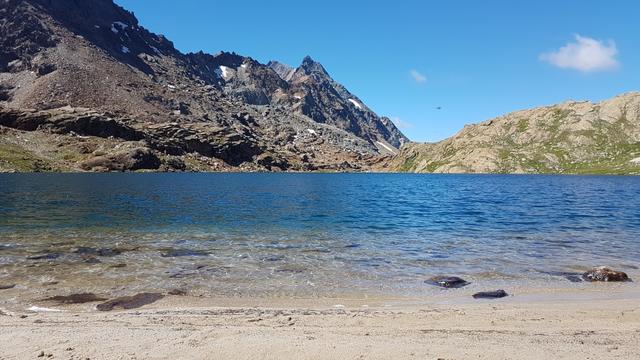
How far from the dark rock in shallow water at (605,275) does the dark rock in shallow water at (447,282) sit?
23.3 ft

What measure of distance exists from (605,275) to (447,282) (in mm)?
8875

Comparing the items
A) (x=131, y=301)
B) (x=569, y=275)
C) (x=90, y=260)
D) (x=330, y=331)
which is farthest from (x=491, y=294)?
(x=90, y=260)

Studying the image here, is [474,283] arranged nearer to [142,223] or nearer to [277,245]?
[277,245]

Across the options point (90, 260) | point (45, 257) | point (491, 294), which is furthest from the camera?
point (45, 257)

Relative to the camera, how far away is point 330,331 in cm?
1511

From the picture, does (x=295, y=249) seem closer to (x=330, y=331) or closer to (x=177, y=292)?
(x=177, y=292)

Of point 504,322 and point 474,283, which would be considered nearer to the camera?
point 504,322

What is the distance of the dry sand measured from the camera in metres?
12.7

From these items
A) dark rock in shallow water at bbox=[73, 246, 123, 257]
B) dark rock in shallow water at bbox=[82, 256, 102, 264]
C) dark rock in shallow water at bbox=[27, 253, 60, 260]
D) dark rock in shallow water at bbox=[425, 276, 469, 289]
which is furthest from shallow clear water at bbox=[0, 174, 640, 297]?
dark rock in shallow water at bbox=[425, 276, 469, 289]

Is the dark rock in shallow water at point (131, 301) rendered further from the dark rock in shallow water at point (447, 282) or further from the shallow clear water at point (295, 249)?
the dark rock in shallow water at point (447, 282)

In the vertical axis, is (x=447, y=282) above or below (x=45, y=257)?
above

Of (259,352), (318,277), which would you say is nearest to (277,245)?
(318,277)

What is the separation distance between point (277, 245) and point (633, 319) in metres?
24.5

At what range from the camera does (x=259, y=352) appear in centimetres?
1266
